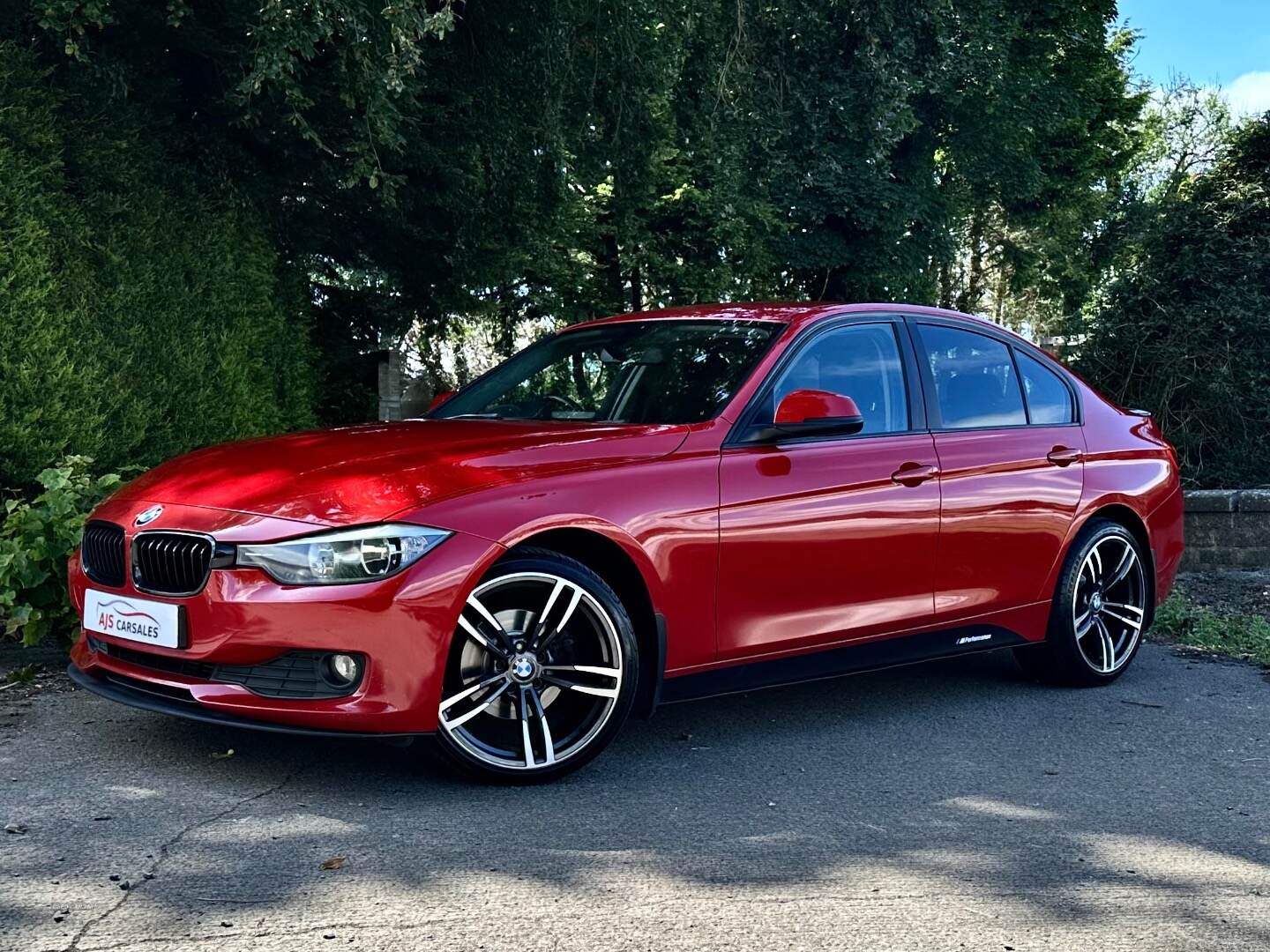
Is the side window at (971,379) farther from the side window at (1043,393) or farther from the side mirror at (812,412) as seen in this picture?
the side mirror at (812,412)

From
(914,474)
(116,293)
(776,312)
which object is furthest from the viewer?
(116,293)

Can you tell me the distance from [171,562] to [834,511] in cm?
243

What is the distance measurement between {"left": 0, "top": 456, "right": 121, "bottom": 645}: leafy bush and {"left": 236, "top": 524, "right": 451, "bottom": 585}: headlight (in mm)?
2629

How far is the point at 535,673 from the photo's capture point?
4.92m

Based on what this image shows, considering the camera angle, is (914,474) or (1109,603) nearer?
(914,474)

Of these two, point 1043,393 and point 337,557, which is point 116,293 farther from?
point 1043,393

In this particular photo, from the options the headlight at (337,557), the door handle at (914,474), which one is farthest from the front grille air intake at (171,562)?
the door handle at (914,474)

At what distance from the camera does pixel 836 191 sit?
2462cm

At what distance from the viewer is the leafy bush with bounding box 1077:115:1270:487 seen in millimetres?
13453

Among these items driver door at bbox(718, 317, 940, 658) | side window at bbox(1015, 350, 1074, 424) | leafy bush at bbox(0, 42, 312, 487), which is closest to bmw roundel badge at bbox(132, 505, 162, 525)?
driver door at bbox(718, 317, 940, 658)

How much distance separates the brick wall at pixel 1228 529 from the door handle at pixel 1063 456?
5.40m

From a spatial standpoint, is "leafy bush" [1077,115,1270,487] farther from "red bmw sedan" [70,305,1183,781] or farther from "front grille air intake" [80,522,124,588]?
"front grille air intake" [80,522,124,588]

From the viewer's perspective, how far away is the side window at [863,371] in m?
5.94

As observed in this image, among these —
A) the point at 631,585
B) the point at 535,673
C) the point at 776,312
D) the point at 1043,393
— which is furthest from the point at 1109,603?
the point at 535,673
